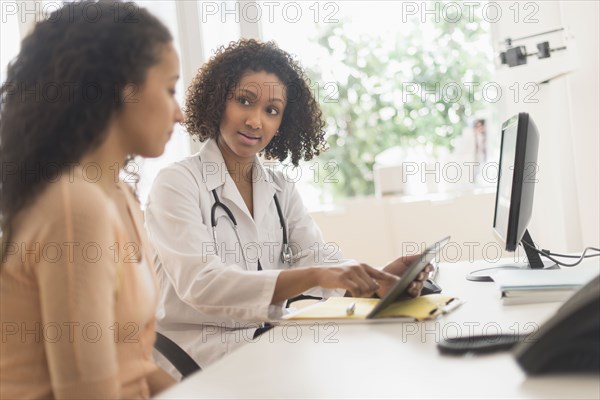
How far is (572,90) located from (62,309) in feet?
8.74

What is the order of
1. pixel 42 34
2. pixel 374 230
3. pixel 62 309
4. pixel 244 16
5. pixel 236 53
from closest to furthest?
1. pixel 62 309
2. pixel 42 34
3. pixel 236 53
4. pixel 374 230
5. pixel 244 16

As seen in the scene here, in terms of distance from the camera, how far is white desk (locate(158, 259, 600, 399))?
93 cm

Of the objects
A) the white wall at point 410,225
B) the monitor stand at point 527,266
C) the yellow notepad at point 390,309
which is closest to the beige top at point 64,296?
the yellow notepad at point 390,309

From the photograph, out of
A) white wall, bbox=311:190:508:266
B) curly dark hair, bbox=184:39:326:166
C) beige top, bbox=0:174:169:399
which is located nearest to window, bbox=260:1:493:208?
white wall, bbox=311:190:508:266

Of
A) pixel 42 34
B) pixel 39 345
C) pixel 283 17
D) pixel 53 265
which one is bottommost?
pixel 39 345

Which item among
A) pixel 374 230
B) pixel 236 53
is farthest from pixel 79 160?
pixel 374 230

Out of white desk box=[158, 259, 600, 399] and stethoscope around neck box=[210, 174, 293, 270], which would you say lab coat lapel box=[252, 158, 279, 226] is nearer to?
stethoscope around neck box=[210, 174, 293, 270]

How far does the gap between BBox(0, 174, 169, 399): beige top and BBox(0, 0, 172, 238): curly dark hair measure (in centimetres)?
4

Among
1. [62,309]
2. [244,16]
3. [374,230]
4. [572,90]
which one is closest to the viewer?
[62,309]

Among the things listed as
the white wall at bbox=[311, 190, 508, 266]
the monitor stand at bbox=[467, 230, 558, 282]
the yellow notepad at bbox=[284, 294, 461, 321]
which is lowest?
the white wall at bbox=[311, 190, 508, 266]

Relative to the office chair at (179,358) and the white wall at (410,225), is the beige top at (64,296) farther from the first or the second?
the white wall at (410,225)

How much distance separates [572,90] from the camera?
3.11 meters

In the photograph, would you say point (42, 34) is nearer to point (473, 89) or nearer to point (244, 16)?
point (244, 16)

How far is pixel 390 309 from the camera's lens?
1.47m
